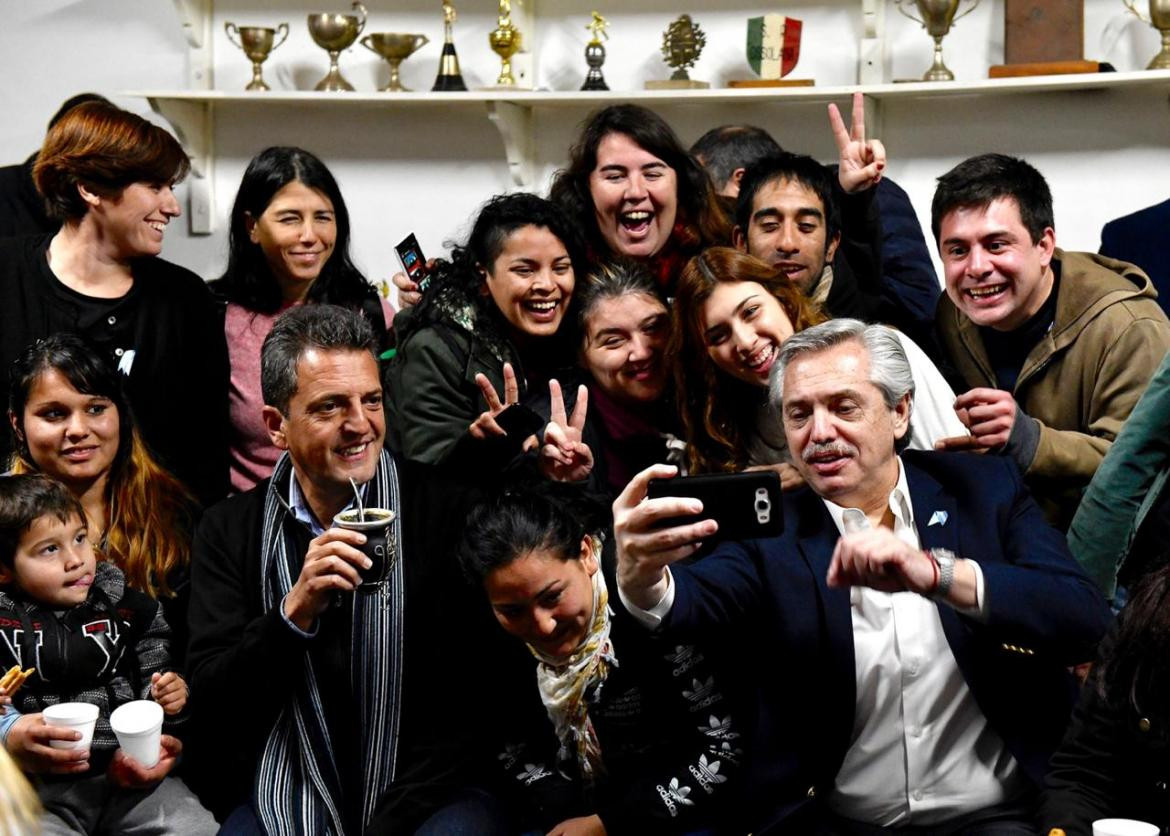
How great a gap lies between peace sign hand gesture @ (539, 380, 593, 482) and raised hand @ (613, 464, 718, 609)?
23.6 inches

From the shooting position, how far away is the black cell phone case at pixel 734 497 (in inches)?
85.6

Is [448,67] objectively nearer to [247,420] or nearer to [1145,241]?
[247,420]

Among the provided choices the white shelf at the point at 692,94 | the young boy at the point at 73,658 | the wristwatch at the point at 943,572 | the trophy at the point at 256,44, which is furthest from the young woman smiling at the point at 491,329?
the trophy at the point at 256,44

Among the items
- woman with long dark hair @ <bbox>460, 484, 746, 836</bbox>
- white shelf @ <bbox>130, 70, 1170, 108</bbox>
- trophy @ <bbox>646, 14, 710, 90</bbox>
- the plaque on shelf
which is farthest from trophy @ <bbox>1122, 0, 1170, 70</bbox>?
woman with long dark hair @ <bbox>460, 484, 746, 836</bbox>

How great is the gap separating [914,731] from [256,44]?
298 cm

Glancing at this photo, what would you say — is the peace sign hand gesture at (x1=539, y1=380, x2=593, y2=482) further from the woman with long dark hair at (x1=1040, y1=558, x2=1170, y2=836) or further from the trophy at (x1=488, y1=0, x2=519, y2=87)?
the trophy at (x1=488, y1=0, x2=519, y2=87)

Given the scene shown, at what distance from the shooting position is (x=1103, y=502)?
8.47 ft

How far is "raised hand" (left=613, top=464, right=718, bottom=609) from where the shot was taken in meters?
2.09

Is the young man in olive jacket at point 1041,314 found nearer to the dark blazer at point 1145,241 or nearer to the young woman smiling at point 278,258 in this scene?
the dark blazer at point 1145,241

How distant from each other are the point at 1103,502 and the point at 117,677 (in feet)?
5.47

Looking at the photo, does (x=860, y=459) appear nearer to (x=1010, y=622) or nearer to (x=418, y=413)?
(x=1010, y=622)

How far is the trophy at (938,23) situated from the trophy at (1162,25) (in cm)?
43

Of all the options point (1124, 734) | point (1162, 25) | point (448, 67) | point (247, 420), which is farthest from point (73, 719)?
point (1162, 25)

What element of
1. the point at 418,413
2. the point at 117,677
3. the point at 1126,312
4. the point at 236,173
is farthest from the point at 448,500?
the point at 236,173
